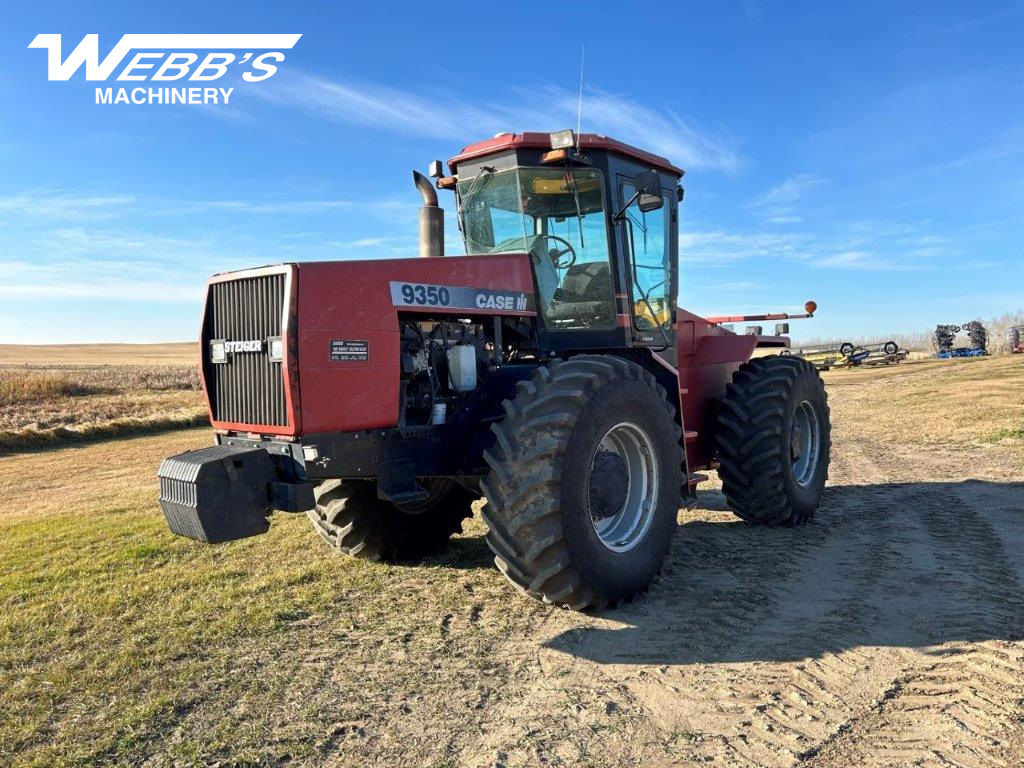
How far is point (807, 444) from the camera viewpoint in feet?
24.9

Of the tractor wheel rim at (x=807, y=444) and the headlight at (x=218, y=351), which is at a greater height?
the headlight at (x=218, y=351)

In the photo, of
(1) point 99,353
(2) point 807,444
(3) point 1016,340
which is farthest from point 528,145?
(1) point 99,353

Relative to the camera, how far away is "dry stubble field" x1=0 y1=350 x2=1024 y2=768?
123 inches

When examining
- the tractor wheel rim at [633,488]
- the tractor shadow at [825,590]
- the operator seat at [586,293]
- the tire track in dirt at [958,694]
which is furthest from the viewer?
the operator seat at [586,293]

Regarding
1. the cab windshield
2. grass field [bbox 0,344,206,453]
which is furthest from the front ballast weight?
grass field [bbox 0,344,206,453]

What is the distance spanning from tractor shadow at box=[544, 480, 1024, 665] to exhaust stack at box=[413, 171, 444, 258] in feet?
9.63

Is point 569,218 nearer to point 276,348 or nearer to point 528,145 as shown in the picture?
point 528,145

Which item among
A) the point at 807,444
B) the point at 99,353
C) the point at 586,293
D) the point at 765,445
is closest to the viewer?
the point at 586,293

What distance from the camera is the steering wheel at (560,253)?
5.76 meters

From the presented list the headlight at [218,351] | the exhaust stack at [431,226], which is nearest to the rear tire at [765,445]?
the exhaust stack at [431,226]

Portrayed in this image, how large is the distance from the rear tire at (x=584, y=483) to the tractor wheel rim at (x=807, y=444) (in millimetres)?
2740

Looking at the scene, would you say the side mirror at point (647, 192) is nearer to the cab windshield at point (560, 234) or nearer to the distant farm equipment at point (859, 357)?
the cab windshield at point (560, 234)

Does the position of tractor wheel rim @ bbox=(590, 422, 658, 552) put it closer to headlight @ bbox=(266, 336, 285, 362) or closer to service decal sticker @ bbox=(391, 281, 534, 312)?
service decal sticker @ bbox=(391, 281, 534, 312)

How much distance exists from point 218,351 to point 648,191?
124 inches
